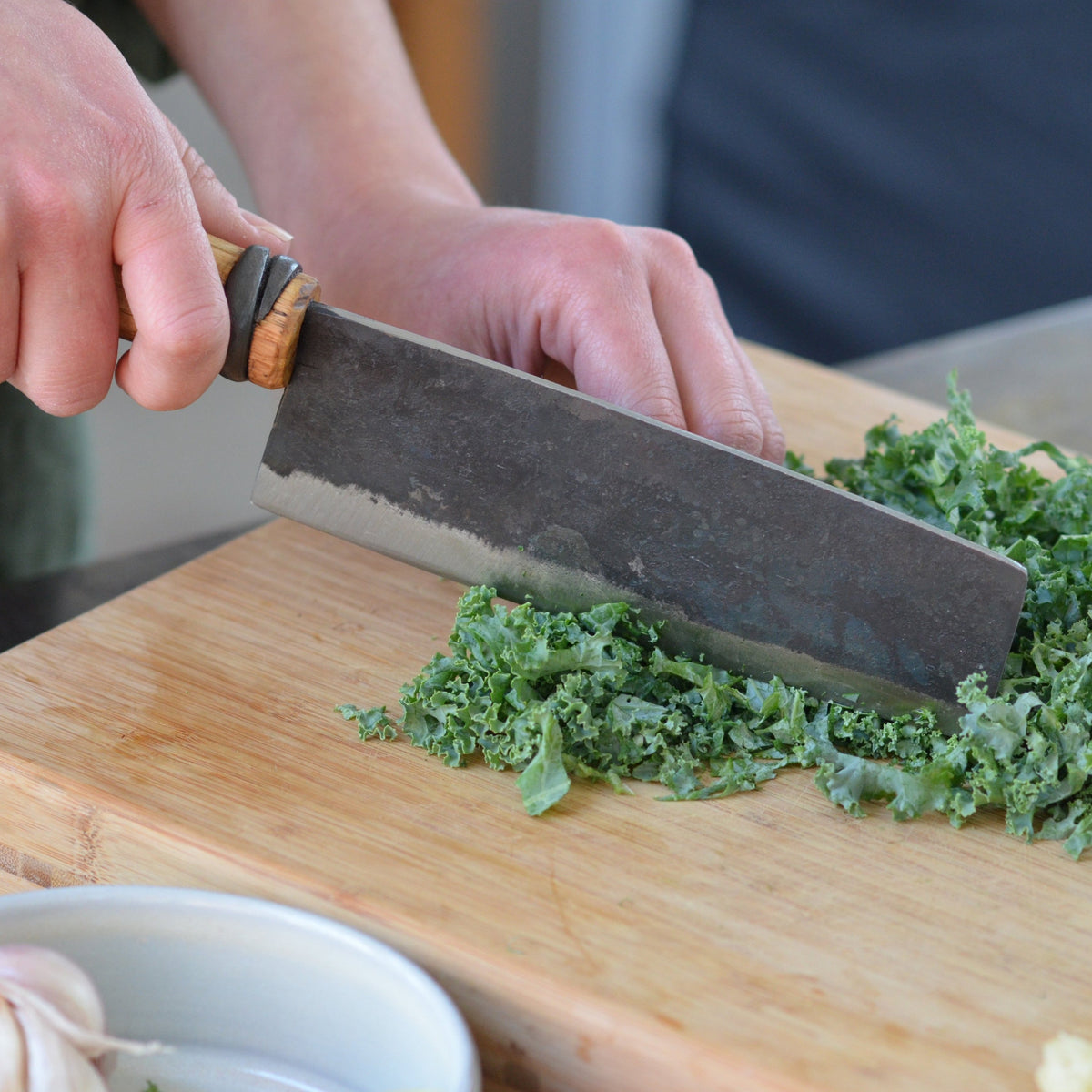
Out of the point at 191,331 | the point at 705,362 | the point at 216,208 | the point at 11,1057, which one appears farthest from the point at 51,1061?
the point at 705,362

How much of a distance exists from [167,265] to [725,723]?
81 centimetres

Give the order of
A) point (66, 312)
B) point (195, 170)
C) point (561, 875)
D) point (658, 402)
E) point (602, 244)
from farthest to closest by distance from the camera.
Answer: point (602, 244) → point (658, 402) → point (195, 170) → point (66, 312) → point (561, 875)

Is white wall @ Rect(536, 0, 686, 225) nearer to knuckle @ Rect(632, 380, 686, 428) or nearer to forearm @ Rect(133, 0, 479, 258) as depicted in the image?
forearm @ Rect(133, 0, 479, 258)

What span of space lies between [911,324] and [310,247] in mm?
4214

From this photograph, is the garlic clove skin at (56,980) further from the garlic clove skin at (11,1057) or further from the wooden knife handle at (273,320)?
the wooden knife handle at (273,320)

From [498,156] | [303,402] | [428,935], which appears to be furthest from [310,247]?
→ [498,156]

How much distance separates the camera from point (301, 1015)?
1.02 meters

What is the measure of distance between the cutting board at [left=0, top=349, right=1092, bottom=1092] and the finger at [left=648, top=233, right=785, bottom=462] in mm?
537

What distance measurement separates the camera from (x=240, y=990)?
1023 mm

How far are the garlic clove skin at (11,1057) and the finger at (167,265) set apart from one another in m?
0.75

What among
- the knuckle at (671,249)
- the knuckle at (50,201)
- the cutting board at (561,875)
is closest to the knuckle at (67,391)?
the knuckle at (50,201)

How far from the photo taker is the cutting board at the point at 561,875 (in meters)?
1.05

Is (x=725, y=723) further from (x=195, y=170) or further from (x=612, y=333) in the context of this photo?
(x=195, y=170)

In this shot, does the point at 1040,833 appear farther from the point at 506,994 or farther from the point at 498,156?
the point at 498,156
